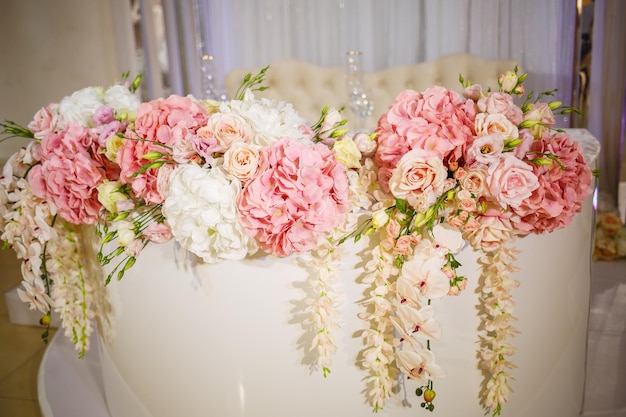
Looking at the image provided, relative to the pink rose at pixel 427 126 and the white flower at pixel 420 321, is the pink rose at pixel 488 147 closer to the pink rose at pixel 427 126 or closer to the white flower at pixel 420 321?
the pink rose at pixel 427 126

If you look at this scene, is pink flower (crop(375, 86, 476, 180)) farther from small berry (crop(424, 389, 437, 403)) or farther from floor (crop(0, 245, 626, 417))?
floor (crop(0, 245, 626, 417))

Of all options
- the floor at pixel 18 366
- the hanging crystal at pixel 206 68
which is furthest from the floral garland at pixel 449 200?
the hanging crystal at pixel 206 68

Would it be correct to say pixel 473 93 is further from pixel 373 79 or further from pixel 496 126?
pixel 373 79

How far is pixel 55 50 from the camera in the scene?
4504mm

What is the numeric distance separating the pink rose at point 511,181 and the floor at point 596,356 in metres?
1.10

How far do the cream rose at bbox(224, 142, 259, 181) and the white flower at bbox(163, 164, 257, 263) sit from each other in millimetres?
20

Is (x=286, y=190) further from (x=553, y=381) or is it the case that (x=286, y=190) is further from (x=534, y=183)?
(x=553, y=381)

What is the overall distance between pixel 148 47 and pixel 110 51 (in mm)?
352

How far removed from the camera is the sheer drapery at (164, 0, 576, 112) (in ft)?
11.6

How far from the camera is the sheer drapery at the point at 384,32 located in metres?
3.53

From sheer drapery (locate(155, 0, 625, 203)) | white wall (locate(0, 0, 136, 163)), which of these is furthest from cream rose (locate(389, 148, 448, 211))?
white wall (locate(0, 0, 136, 163))

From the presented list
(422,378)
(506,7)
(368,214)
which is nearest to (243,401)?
(422,378)

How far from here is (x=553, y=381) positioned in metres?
1.44

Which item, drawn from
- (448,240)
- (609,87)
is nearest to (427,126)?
(448,240)
